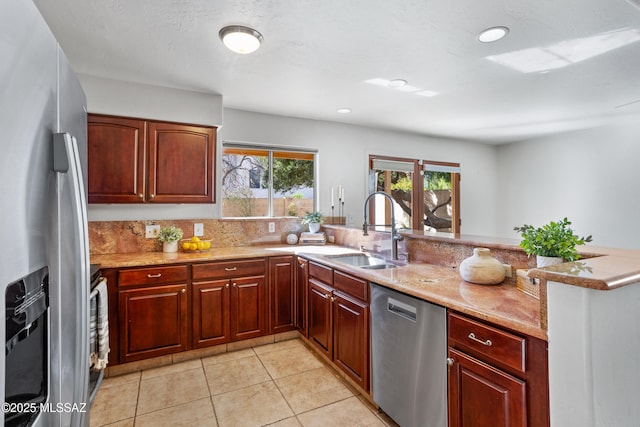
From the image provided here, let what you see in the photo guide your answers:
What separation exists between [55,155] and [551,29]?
2.62 meters

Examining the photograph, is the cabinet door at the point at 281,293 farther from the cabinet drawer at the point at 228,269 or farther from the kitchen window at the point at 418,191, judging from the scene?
the kitchen window at the point at 418,191

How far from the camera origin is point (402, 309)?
5.80ft

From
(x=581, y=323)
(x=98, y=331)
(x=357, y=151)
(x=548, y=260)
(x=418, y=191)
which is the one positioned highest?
(x=357, y=151)

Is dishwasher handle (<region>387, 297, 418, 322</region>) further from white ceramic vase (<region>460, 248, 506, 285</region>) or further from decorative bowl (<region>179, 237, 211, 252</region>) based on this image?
decorative bowl (<region>179, 237, 211, 252</region>)

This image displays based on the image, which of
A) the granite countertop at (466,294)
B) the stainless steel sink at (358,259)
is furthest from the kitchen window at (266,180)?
the granite countertop at (466,294)

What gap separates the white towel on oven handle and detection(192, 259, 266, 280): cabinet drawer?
859 mm

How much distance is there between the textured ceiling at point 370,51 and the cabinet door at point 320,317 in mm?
1805

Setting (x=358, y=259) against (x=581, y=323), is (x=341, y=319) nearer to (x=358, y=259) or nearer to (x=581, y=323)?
(x=358, y=259)

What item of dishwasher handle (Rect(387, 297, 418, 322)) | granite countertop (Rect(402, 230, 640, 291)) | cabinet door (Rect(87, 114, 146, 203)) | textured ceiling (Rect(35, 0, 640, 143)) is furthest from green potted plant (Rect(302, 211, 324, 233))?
granite countertop (Rect(402, 230, 640, 291))

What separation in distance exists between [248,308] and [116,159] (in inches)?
67.9

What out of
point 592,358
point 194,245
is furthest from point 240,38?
point 592,358

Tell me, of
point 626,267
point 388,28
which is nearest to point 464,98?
point 388,28

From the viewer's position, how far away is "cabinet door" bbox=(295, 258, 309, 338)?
2.94 metres

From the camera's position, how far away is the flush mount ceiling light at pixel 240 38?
6.45ft
